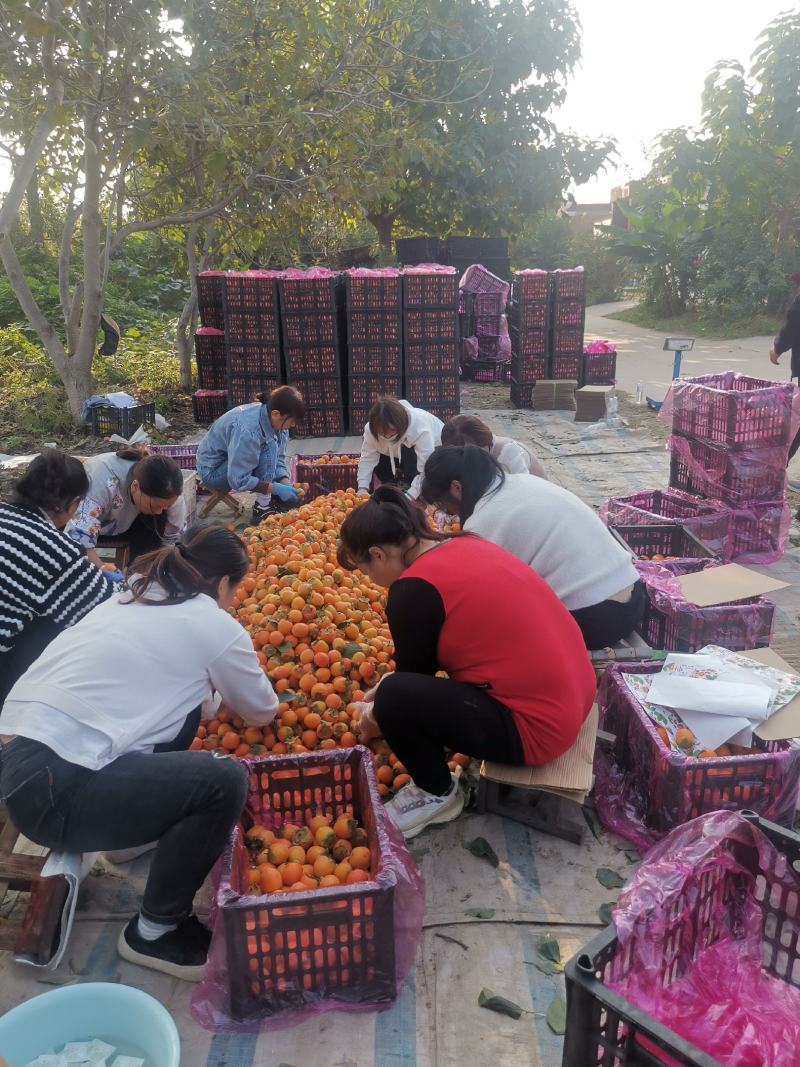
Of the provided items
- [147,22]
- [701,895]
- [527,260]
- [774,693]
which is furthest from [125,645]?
[527,260]

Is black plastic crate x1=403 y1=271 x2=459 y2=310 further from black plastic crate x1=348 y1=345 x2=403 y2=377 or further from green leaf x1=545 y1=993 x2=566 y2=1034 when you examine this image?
green leaf x1=545 y1=993 x2=566 y2=1034

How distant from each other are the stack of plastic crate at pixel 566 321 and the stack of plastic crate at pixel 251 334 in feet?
13.7

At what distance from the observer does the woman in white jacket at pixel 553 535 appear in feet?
11.2

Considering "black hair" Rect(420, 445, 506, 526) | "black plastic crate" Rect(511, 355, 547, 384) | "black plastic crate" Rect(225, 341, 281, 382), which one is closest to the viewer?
"black hair" Rect(420, 445, 506, 526)

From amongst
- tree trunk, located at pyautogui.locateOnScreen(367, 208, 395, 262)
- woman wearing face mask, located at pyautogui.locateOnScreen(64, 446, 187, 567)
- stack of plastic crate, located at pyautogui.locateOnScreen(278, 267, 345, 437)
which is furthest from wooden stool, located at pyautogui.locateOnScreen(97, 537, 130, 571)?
tree trunk, located at pyautogui.locateOnScreen(367, 208, 395, 262)

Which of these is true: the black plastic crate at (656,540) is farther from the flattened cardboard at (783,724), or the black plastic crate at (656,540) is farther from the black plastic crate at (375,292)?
the black plastic crate at (375,292)

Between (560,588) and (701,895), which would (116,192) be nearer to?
(560,588)

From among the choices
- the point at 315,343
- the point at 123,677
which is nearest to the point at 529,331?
the point at 315,343

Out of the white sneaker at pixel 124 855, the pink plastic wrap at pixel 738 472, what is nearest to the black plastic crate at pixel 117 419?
the pink plastic wrap at pixel 738 472

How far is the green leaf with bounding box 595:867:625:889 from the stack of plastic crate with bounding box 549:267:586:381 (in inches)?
380

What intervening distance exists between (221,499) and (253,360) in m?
3.31

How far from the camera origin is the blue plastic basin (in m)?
1.94

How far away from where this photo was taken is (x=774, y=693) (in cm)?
294

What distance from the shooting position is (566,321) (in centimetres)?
1153
